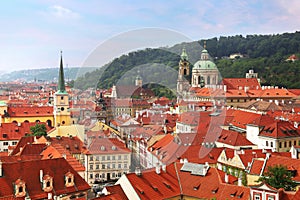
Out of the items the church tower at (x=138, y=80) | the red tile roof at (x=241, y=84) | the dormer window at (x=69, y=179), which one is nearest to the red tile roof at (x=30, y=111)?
the church tower at (x=138, y=80)

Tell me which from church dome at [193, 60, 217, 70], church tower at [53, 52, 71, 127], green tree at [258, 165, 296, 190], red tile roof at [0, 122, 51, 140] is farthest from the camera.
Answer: church dome at [193, 60, 217, 70]

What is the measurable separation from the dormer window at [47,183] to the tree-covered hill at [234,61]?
47.6ft

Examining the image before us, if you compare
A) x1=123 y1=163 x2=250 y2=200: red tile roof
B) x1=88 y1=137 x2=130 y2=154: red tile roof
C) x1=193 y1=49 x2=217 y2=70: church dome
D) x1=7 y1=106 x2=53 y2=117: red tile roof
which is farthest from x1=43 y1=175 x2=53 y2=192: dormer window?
x1=193 y1=49 x2=217 y2=70: church dome

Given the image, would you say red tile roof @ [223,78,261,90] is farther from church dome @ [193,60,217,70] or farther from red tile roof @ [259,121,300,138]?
red tile roof @ [259,121,300,138]

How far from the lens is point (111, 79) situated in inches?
2032

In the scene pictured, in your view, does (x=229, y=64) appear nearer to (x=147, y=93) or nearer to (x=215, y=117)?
(x=147, y=93)

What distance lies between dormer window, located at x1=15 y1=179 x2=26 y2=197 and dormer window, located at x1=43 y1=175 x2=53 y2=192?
104cm

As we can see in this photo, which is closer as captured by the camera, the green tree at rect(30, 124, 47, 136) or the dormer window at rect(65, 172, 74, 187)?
the dormer window at rect(65, 172, 74, 187)

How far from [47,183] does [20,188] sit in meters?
1.40

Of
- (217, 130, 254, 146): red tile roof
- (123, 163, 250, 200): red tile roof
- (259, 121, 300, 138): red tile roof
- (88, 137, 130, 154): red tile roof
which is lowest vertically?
(123, 163, 250, 200): red tile roof

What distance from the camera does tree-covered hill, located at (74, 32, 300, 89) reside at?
39.5m

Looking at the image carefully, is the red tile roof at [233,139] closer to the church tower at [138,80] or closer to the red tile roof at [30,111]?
the church tower at [138,80]

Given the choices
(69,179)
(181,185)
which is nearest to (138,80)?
(181,185)

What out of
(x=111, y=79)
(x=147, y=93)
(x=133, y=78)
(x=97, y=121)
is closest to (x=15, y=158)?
(x=97, y=121)
